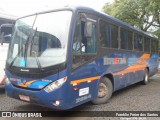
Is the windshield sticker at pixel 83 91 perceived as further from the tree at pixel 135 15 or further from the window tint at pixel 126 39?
the tree at pixel 135 15

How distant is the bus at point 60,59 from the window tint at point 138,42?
3.00 meters

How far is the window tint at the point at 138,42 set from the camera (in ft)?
32.8

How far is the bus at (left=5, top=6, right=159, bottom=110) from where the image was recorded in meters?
5.38

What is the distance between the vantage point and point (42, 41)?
5.74 metres

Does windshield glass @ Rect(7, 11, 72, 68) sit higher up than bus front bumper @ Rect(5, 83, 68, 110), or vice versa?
windshield glass @ Rect(7, 11, 72, 68)

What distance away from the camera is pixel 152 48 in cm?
1323

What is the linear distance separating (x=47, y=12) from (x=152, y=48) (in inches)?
343

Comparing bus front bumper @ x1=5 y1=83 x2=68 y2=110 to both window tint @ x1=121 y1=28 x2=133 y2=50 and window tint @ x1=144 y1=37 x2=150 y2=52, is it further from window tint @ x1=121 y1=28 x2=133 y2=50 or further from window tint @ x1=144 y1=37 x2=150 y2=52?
window tint @ x1=144 y1=37 x2=150 y2=52

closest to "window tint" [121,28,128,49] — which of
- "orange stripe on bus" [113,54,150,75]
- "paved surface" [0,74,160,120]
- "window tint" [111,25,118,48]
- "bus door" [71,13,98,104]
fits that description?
"window tint" [111,25,118,48]

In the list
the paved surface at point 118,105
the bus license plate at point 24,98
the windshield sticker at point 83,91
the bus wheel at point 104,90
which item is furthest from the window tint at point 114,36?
the bus license plate at point 24,98

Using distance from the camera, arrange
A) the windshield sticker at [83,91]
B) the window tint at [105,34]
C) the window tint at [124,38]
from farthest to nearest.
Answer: the window tint at [124,38] < the window tint at [105,34] < the windshield sticker at [83,91]

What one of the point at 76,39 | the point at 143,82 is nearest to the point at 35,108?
the point at 76,39

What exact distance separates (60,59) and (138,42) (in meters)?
5.97

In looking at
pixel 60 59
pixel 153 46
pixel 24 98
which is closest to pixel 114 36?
pixel 60 59
